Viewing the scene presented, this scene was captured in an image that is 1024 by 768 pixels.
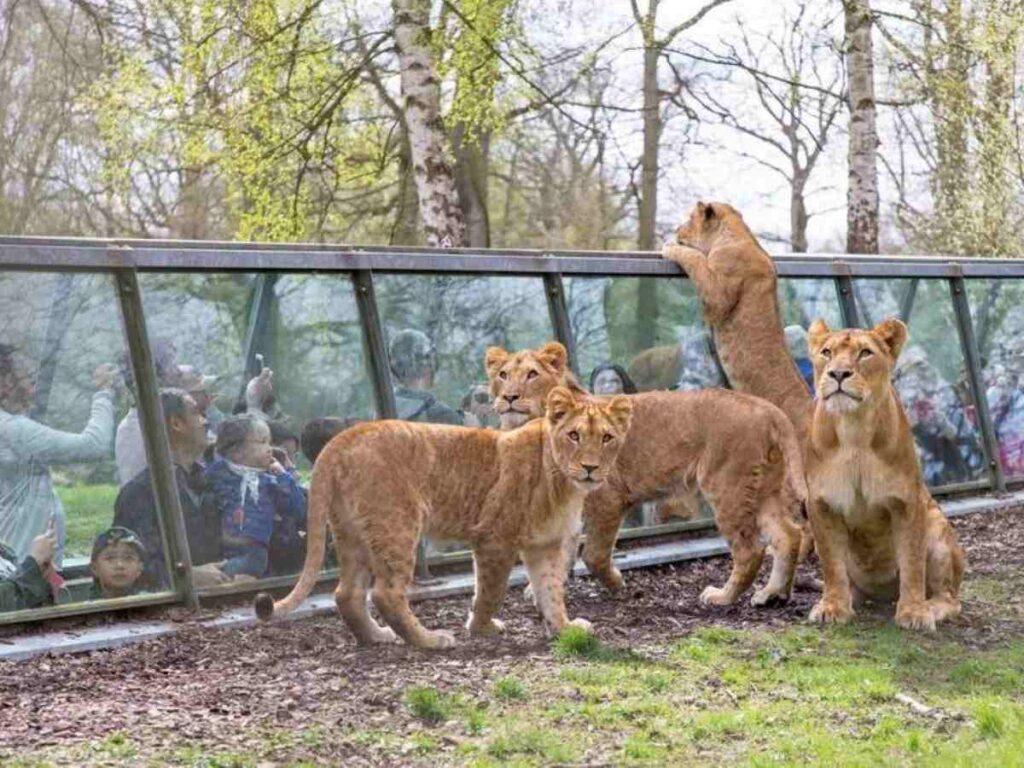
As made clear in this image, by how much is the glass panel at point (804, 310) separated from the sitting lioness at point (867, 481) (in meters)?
3.30

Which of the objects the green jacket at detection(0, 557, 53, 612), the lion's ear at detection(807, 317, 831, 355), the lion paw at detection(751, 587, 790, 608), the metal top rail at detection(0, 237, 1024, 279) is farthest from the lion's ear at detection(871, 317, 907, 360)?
the green jacket at detection(0, 557, 53, 612)

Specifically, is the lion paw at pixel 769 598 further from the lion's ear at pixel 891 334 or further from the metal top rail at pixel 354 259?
the metal top rail at pixel 354 259

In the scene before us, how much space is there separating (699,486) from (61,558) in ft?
10.6

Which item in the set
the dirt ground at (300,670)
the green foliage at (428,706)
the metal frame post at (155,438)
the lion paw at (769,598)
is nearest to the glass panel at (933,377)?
the dirt ground at (300,670)

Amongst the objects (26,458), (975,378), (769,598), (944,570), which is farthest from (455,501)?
(975,378)

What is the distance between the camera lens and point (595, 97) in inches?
1298

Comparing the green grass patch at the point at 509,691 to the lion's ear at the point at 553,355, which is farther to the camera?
the lion's ear at the point at 553,355

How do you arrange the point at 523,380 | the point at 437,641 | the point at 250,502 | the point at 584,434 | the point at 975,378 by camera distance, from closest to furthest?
the point at 437,641, the point at 584,434, the point at 250,502, the point at 523,380, the point at 975,378

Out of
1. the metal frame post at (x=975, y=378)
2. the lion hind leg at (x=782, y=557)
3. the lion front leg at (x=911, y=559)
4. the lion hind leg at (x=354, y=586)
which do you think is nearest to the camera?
the lion hind leg at (x=354, y=586)

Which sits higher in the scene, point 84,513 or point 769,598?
point 84,513

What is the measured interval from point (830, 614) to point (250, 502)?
8.90 feet

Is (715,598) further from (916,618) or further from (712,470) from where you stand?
(916,618)

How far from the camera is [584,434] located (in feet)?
26.5

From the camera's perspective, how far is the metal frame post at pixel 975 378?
45.6 feet
